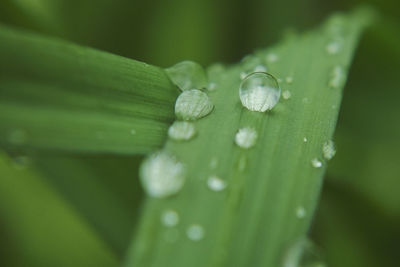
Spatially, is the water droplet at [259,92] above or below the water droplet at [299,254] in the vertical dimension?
above

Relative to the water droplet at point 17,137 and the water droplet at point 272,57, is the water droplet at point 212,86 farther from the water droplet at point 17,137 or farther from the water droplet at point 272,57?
the water droplet at point 17,137

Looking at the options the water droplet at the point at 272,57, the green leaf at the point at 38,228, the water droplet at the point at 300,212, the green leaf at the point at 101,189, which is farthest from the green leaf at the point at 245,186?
the green leaf at the point at 38,228

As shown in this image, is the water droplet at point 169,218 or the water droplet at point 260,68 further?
the water droplet at point 260,68

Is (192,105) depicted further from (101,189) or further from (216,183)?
(101,189)

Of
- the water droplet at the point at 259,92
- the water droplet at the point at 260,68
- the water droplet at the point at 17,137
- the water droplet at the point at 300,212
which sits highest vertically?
the water droplet at the point at 260,68

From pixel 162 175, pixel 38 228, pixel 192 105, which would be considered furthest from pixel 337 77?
pixel 38 228

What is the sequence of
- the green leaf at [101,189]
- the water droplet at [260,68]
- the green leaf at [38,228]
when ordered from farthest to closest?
the green leaf at [38,228]
the green leaf at [101,189]
the water droplet at [260,68]

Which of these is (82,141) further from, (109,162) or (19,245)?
(19,245)

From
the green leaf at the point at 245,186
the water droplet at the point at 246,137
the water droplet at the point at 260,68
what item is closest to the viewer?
the green leaf at the point at 245,186

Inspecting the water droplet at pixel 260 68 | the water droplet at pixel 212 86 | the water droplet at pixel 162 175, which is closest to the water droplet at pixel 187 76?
the water droplet at pixel 212 86

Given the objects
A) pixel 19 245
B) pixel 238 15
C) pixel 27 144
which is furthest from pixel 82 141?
pixel 238 15
